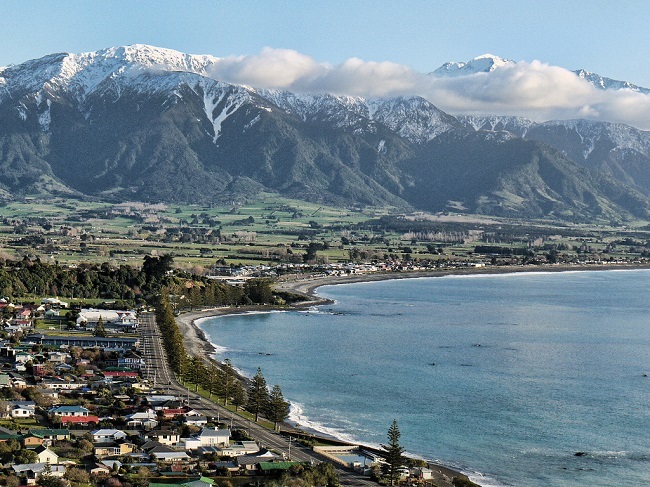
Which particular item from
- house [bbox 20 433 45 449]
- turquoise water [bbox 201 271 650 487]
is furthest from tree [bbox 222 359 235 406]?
house [bbox 20 433 45 449]

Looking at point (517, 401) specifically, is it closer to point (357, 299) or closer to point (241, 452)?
point (241, 452)

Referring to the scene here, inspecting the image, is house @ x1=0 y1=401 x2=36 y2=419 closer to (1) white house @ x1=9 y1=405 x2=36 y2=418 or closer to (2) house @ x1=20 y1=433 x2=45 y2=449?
(1) white house @ x1=9 y1=405 x2=36 y2=418

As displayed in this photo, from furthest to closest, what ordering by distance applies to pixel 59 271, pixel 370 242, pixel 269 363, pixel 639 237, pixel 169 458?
1. pixel 639 237
2. pixel 370 242
3. pixel 59 271
4. pixel 269 363
5. pixel 169 458

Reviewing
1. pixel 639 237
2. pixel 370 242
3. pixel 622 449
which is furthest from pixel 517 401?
pixel 639 237

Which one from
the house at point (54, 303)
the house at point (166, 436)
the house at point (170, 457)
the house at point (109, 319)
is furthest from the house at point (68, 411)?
the house at point (54, 303)

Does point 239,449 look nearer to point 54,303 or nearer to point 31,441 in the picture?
point 31,441
